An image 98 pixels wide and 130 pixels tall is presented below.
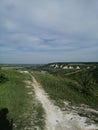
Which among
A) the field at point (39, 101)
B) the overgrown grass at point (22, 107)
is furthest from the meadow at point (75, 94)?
the overgrown grass at point (22, 107)

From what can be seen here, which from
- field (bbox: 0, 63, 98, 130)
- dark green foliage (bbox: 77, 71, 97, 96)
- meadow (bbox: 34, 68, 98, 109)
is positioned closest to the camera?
field (bbox: 0, 63, 98, 130)

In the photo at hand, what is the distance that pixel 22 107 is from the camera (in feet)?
74.9

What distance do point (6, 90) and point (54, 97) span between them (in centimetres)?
745

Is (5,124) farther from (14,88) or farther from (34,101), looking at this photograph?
(14,88)

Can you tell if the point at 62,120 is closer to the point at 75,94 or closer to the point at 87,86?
the point at 75,94

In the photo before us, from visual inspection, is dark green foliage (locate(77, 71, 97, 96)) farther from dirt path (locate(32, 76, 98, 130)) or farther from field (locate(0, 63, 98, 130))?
dirt path (locate(32, 76, 98, 130))

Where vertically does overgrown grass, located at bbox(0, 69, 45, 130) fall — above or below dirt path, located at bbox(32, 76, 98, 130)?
above

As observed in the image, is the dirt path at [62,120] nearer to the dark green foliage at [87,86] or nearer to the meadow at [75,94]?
the meadow at [75,94]

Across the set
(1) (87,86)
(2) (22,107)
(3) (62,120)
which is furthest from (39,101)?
(1) (87,86)

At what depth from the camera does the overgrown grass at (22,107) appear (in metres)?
18.1

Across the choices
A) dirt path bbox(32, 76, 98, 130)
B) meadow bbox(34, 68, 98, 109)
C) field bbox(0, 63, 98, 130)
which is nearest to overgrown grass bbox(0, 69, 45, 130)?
field bbox(0, 63, 98, 130)

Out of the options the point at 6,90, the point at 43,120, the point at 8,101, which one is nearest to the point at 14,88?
the point at 6,90

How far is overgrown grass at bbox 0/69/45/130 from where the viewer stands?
18.1m

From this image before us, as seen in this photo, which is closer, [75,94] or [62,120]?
[62,120]
